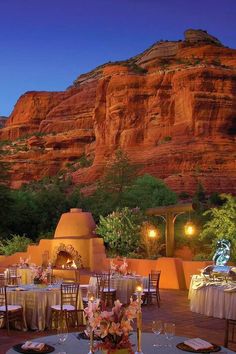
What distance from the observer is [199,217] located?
24.7m

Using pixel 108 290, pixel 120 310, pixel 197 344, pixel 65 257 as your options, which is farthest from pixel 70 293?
pixel 65 257

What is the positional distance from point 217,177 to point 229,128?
914 cm

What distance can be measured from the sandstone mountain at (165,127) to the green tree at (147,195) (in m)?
14.3

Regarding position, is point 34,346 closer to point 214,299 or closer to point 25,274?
point 214,299

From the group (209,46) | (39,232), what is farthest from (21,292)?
(209,46)

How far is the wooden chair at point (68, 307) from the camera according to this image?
916 centimetres

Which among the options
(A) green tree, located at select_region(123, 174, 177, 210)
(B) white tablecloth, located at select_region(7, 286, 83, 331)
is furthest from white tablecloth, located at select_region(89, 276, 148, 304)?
(A) green tree, located at select_region(123, 174, 177, 210)

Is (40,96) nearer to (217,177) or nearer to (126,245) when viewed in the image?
(217,177)

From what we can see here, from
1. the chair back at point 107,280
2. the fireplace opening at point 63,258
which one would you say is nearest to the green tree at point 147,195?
the fireplace opening at point 63,258

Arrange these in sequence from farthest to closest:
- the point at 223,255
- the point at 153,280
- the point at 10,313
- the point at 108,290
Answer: the point at 153,280
the point at 108,290
the point at 223,255
the point at 10,313

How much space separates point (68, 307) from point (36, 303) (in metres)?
0.64

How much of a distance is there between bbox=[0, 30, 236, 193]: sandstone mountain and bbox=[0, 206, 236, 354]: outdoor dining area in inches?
1407

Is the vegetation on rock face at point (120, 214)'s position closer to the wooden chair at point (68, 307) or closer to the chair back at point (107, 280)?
the chair back at point (107, 280)

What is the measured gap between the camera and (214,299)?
10852mm
